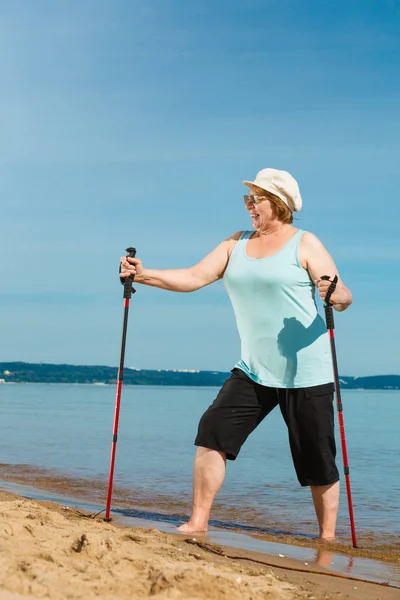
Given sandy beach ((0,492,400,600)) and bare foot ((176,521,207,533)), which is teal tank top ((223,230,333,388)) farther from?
sandy beach ((0,492,400,600))

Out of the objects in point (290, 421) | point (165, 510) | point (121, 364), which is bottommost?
point (165, 510)

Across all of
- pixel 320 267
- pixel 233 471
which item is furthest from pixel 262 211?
pixel 233 471

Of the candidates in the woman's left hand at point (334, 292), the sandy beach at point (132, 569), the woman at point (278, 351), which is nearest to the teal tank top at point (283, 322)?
the woman at point (278, 351)

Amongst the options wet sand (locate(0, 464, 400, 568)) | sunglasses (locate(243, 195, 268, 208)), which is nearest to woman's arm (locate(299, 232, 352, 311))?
sunglasses (locate(243, 195, 268, 208))

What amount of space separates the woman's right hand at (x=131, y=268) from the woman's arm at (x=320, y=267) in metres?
1.11

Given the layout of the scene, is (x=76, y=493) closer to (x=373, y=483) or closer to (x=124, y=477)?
(x=124, y=477)

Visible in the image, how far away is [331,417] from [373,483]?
5079 mm

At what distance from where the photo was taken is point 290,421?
205 inches

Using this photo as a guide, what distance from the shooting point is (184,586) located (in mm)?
2949

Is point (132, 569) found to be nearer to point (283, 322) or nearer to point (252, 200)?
point (283, 322)

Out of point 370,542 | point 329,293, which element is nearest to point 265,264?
point 329,293

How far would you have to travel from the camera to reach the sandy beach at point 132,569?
2904 millimetres

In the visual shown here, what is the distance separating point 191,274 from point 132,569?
2.66m

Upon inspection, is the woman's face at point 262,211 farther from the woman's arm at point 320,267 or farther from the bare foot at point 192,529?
the bare foot at point 192,529
